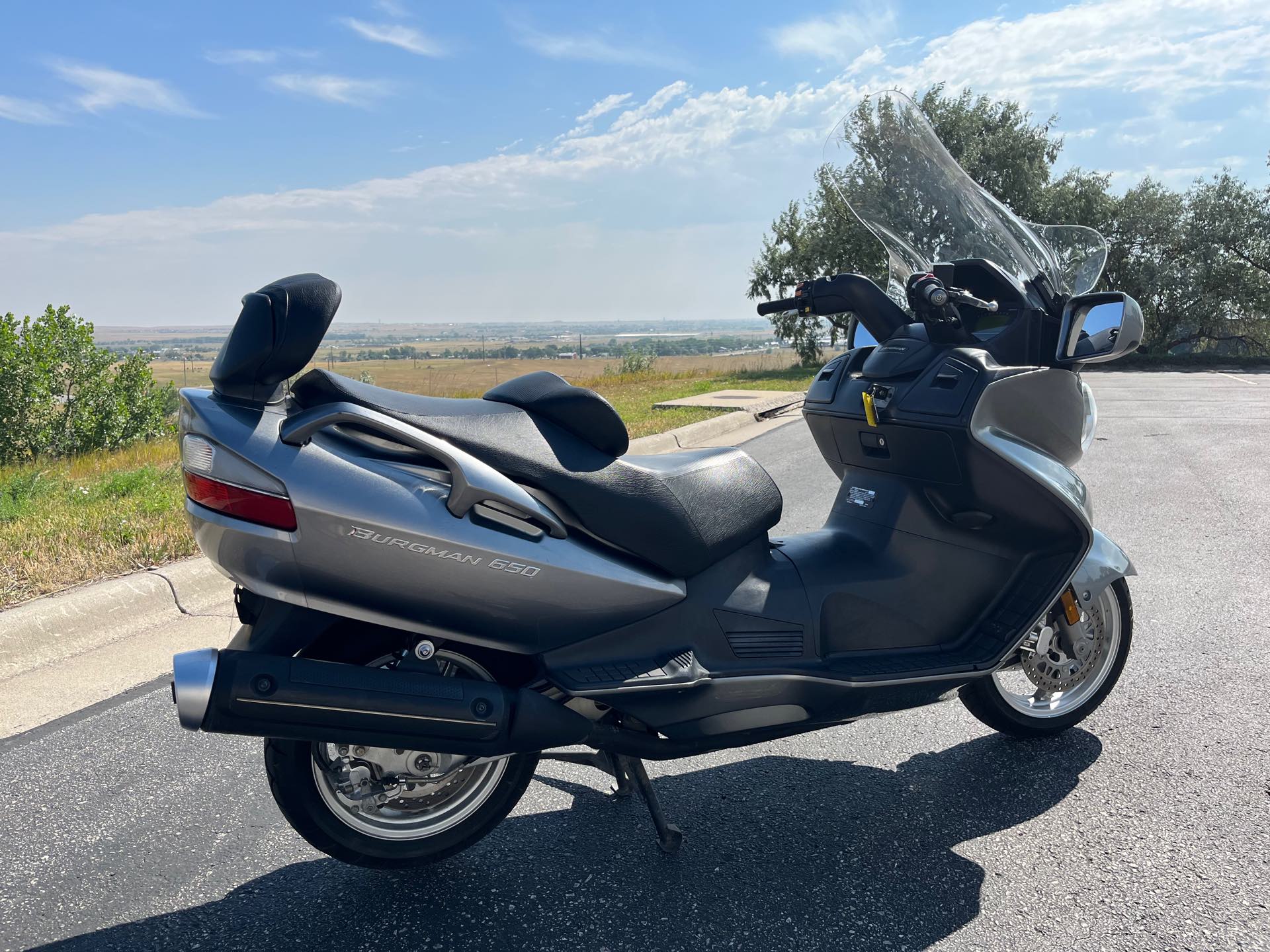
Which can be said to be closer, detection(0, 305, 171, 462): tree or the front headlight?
the front headlight

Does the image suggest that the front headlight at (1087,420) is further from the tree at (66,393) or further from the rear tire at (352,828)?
the tree at (66,393)

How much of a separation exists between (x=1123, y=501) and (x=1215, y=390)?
1266 cm

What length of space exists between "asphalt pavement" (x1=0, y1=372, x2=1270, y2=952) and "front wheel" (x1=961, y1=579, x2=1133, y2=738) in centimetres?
10

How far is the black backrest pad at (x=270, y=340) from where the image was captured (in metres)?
2.16

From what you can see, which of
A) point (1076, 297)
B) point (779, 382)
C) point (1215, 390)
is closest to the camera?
point (1076, 297)

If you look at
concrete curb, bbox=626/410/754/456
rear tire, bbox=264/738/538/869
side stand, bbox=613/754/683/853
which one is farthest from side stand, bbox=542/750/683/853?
concrete curb, bbox=626/410/754/456

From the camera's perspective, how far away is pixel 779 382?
745 inches

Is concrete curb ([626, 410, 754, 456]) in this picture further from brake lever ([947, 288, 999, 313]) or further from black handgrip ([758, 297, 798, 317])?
brake lever ([947, 288, 999, 313])

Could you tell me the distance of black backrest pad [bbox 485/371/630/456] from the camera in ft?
8.02

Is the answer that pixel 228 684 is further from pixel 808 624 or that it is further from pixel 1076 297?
pixel 1076 297

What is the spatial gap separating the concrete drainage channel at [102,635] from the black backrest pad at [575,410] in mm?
2340

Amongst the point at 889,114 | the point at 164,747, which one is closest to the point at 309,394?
the point at 164,747

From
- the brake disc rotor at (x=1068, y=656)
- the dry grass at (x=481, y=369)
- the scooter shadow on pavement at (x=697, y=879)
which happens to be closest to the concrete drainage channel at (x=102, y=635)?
the scooter shadow on pavement at (x=697, y=879)

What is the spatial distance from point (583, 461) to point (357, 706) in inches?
31.2
